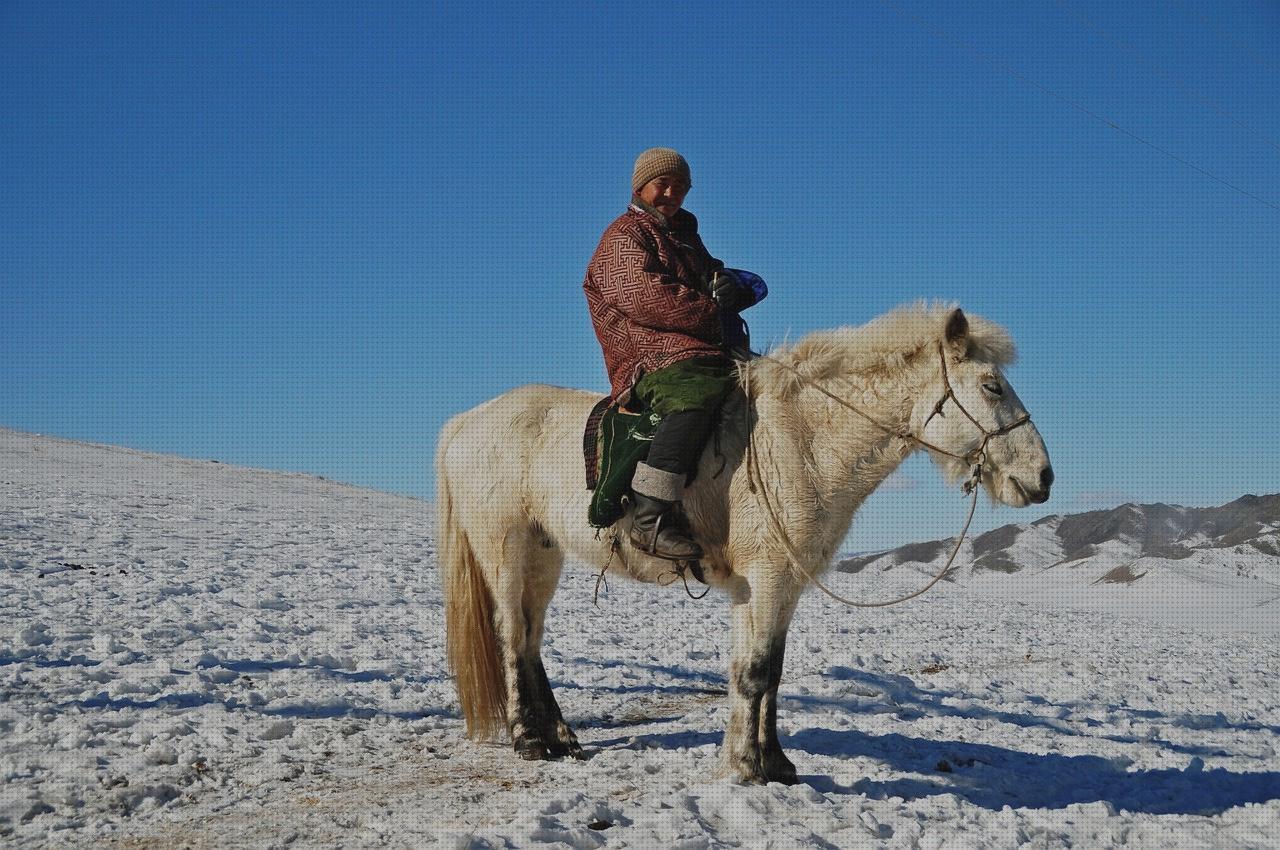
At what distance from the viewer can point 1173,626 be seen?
15.6m

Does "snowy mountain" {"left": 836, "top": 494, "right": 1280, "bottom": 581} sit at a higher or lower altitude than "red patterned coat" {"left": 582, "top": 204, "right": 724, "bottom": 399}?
higher

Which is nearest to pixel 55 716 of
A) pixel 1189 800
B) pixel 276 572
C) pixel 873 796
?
pixel 873 796

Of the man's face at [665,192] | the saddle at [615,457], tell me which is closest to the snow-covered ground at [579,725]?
the saddle at [615,457]

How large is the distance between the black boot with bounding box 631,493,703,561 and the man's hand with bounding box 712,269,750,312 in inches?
46.5

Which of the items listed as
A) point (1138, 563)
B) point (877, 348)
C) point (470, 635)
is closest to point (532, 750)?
point (470, 635)

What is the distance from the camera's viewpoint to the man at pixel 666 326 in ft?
15.4

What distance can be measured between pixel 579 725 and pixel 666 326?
121 inches

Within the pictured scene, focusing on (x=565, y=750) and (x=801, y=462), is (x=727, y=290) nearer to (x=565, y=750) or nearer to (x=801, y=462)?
(x=801, y=462)

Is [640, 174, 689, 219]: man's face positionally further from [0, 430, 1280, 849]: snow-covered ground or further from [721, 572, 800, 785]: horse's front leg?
[0, 430, 1280, 849]: snow-covered ground

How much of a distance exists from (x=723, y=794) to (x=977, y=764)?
7.25ft

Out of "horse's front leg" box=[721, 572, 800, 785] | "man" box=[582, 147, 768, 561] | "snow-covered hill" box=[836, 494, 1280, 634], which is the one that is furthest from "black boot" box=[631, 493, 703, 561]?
"snow-covered hill" box=[836, 494, 1280, 634]

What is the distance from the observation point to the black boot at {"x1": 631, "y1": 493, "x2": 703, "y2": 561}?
4.71 m

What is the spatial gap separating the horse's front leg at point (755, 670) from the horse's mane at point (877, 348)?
1.07 m

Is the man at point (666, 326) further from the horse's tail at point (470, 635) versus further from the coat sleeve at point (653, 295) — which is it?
the horse's tail at point (470, 635)
